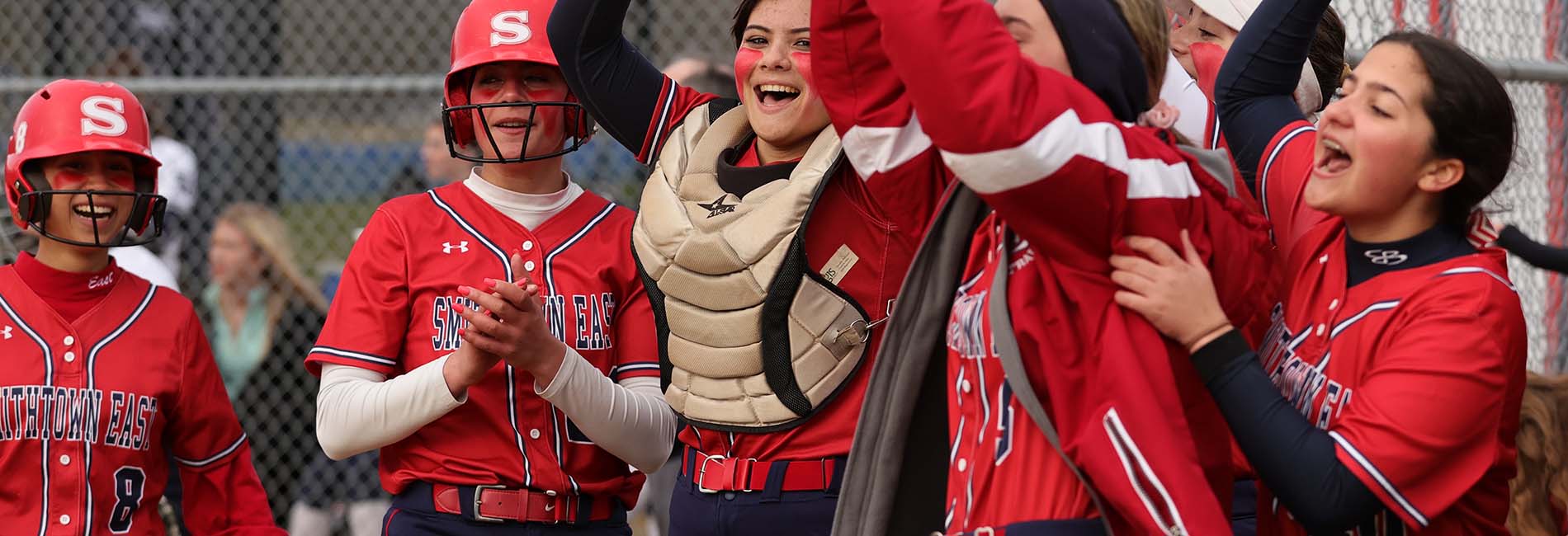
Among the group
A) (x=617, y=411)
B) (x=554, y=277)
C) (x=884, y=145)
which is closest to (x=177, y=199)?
(x=554, y=277)

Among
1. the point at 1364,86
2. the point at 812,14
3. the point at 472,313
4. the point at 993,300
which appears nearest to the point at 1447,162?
the point at 1364,86

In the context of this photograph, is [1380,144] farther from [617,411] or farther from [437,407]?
[437,407]

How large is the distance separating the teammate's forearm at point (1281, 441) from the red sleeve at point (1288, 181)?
0.49m

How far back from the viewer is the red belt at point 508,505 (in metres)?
2.98

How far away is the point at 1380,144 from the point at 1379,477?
1.57 ft

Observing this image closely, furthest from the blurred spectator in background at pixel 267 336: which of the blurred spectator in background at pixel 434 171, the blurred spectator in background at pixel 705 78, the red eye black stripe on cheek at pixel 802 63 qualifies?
the red eye black stripe on cheek at pixel 802 63

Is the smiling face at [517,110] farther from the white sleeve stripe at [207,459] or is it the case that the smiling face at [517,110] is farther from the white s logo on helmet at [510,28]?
the white sleeve stripe at [207,459]

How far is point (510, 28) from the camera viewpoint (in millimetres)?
3174

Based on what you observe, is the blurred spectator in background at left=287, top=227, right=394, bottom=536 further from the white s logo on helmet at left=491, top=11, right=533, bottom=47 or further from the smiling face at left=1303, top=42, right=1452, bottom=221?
the smiling face at left=1303, top=42, right=1452, bottom=221

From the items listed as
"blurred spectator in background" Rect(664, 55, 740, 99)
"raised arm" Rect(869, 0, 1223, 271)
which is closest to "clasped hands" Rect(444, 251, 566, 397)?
"raised arm" Rect(869, 0, 1223, 271)

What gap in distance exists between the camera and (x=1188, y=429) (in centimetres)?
198

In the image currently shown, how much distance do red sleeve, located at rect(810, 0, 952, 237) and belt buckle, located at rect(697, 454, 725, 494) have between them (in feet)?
2.26

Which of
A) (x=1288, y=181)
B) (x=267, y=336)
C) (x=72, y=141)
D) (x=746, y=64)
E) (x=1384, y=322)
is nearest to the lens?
(x=1384, y=322)

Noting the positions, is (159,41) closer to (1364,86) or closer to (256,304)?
(256,304)
